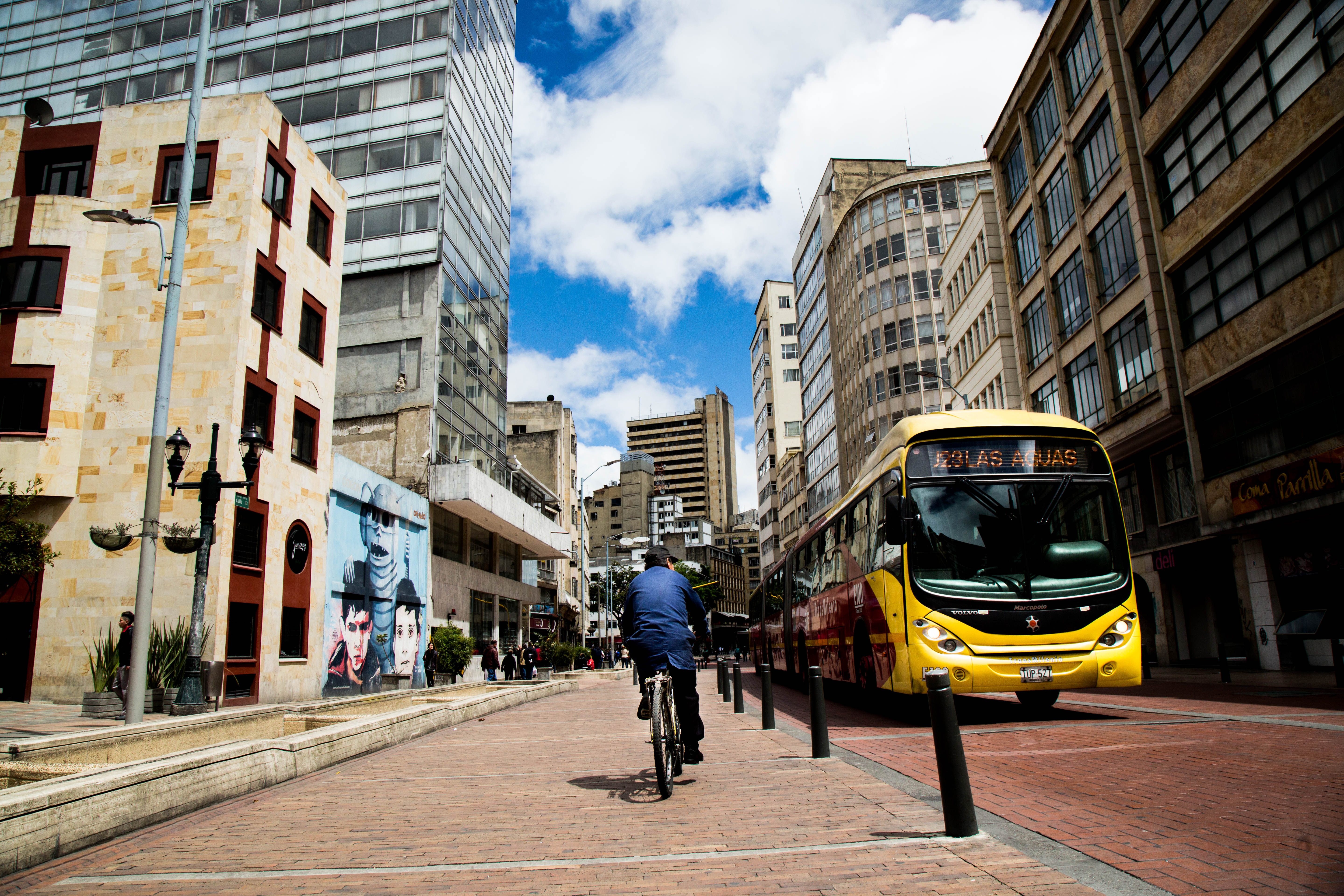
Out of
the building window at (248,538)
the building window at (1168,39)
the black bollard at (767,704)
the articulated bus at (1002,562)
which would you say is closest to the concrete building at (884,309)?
the building window at (1168,39)

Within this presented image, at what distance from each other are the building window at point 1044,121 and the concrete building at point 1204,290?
0.36 ft

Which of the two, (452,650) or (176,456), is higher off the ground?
(176,456)

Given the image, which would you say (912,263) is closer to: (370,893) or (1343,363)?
(1343,363)

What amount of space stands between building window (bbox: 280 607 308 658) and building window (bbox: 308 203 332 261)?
35.1 feet

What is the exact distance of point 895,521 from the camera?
9438mm

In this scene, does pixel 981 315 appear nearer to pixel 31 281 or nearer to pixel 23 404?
pixel 31 281

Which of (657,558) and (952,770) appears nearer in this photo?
(952,770)

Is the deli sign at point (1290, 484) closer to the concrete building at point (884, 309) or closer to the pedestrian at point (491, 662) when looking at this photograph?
the pedestrian at point (491, 662)

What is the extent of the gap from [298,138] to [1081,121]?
2377 centimetres

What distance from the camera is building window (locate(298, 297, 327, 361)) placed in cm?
2528

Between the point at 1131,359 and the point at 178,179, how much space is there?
2633 centimetres

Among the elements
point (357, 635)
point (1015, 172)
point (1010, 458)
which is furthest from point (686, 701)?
point (1015, 172)

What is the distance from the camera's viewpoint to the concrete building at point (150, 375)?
20.0 meters

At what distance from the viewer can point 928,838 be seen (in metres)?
4.46
